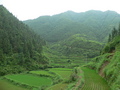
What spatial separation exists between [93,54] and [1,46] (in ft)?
243

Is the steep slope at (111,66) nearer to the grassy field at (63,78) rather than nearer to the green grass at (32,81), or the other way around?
the grassy field at (63,78)

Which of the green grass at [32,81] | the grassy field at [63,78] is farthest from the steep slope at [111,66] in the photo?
the green grass at [32,81]

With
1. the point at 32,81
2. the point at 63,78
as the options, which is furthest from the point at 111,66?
the point at 32,81

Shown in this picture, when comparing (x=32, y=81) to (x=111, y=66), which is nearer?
(x=111, y=66)

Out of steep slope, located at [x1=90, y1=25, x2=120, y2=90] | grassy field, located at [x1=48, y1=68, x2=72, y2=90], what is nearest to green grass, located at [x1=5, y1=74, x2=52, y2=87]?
grassy field, located at [x1=48, y1=68, x2=72, y2=90]

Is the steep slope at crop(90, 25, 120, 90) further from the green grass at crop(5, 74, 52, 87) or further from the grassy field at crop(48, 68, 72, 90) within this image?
the green grass at crop(5, 74, 52, 87)

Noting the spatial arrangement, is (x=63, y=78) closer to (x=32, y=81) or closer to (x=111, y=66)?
(x=32, y=81)

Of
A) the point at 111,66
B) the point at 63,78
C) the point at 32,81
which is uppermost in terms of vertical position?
the point at 111,66

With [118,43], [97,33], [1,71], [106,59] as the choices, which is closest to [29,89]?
[1,71]

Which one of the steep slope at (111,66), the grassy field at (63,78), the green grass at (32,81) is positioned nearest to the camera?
the steep slope at (111,66)

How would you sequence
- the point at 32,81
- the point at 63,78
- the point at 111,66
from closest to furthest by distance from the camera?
the point at 111,66 < the point at 63,78 < the point at 32,81

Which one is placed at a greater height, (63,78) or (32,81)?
(63,78)

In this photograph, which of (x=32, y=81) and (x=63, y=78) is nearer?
(x=63, y=78)

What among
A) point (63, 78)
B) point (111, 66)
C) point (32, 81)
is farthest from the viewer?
point (32, 81)
